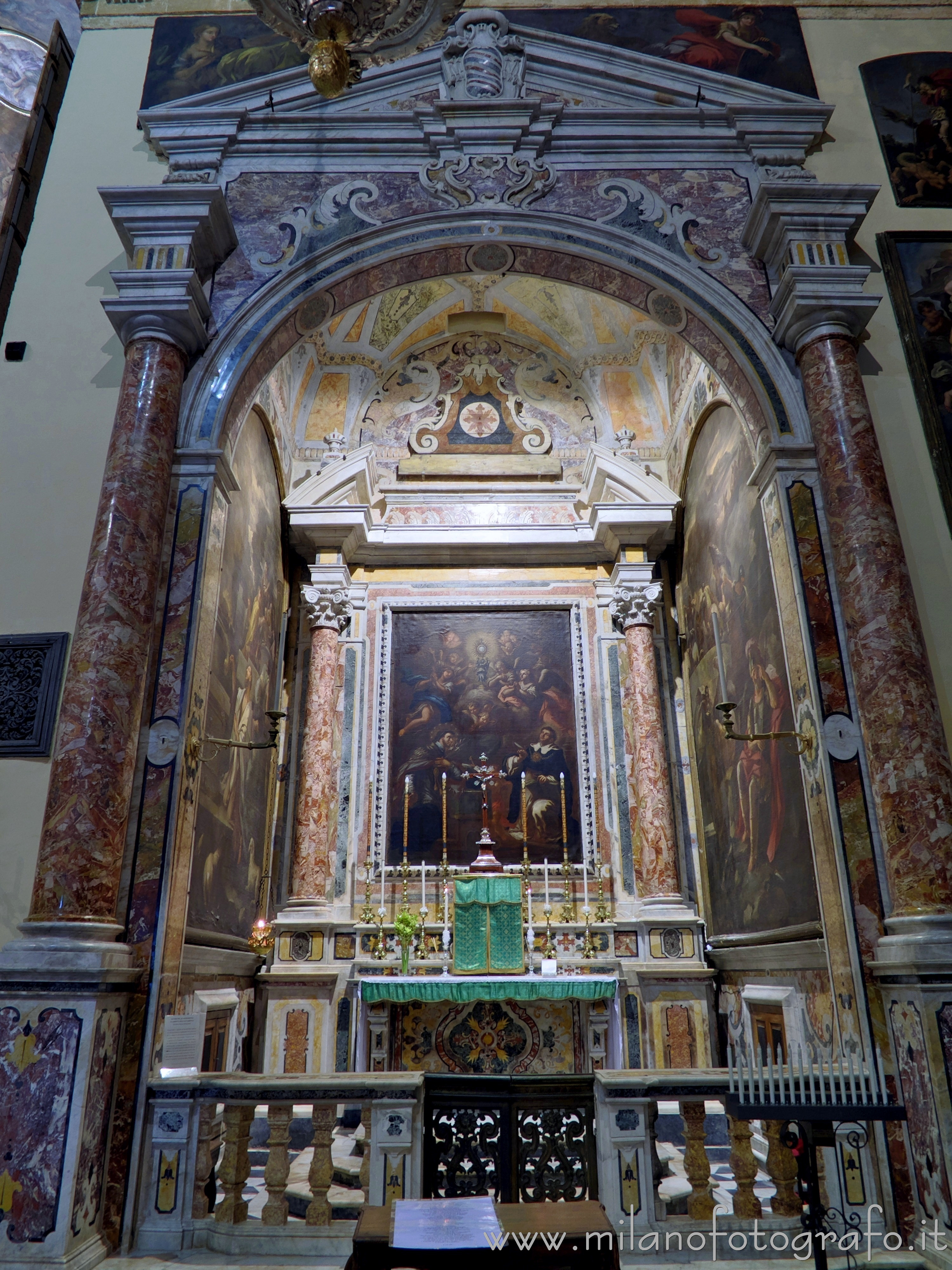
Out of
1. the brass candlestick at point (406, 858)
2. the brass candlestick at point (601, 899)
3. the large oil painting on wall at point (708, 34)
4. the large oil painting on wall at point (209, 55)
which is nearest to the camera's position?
the large oil painting on wall at point (209, 55)

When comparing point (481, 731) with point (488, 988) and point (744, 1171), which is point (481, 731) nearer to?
point (488, 988)

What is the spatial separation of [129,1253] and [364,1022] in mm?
4312

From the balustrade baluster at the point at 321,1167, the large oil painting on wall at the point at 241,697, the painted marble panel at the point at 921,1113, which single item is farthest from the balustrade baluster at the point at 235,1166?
the painted marble panel at the point at 921,1113

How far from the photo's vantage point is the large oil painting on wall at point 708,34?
26.6 feet

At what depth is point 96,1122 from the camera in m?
4.76

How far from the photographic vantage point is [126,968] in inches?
199

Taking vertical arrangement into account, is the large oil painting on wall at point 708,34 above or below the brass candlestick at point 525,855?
above

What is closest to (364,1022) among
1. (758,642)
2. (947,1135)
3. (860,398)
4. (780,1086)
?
(758,642)

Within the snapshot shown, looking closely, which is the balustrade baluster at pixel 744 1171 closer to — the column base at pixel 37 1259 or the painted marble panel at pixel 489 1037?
the column base at pixel 37 1259

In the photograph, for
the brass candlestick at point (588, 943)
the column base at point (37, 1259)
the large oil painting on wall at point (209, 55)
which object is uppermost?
the large oil painting on wall at point (209, 55)

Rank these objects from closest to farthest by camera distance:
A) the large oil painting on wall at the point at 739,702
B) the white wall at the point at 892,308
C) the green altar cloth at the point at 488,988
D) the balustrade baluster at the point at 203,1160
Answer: the balustrade baluster at the point at 203,1160 → the white wall at the point at 892,308 → the large oil painting on wall at the point at 739,702 → the green altar cloth at the point at 488,988

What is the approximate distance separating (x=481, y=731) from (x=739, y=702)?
3.20m

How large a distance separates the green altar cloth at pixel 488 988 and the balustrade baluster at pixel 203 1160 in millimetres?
2682

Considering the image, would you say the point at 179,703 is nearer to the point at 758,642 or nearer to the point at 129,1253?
the point at 129,1253
